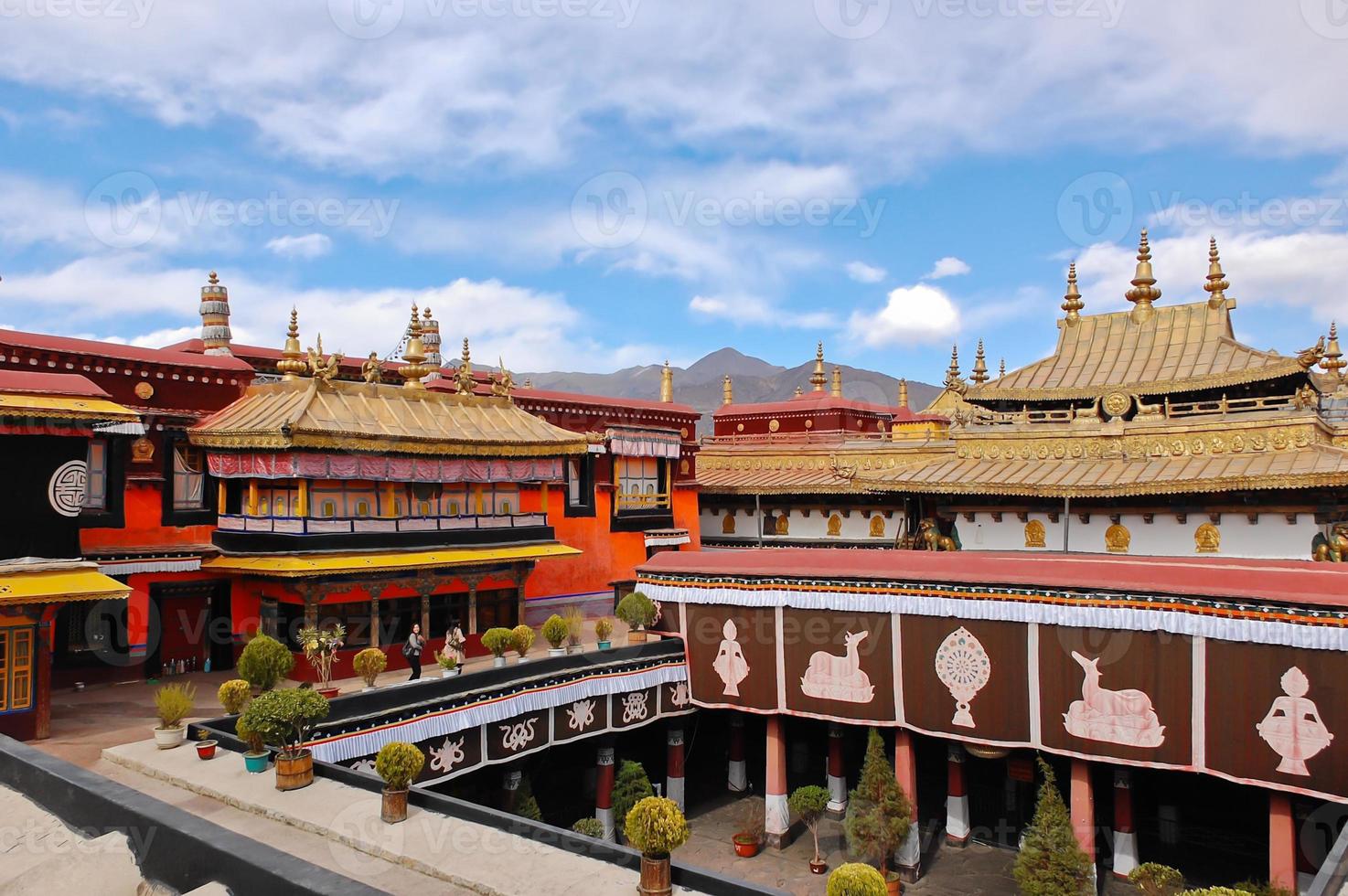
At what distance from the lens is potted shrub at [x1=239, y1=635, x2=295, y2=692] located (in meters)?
14.7

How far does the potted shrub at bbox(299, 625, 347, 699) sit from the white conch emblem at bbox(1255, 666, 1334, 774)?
15.7 meters

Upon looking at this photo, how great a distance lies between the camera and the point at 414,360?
23297mm

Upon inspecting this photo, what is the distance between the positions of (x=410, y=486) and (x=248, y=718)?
9.39m

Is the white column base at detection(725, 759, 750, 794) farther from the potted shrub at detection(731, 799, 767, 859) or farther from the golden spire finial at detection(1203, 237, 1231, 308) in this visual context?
the golden spire finial at detection(1203, 237, 1231, 308)

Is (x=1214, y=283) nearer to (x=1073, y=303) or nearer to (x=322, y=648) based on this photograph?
(x=1073, y=303)

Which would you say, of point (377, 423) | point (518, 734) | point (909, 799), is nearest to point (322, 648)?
point (518, 734)

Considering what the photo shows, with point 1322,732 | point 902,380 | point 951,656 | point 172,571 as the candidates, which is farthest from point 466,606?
point 902,380

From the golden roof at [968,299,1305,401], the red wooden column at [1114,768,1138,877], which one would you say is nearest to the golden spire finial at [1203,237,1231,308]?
the golden roof at [968,299,1305,401]

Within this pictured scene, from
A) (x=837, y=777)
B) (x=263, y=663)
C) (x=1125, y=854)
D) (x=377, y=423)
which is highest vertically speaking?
(x=377, y=423)

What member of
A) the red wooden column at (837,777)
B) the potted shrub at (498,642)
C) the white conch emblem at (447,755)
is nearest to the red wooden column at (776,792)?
the red wooden column at (837,777)

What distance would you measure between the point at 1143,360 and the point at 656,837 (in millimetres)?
21482

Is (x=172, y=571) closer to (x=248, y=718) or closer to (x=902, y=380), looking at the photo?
(x=248, y=718)

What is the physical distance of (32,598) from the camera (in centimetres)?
1391

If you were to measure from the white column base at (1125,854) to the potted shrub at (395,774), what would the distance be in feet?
42.2
